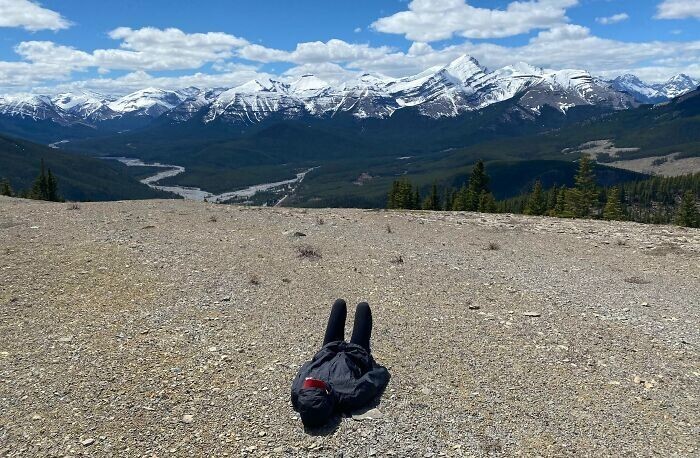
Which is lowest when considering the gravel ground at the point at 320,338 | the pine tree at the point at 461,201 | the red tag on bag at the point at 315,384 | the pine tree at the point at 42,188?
A: the pine tree at the point at 461,201

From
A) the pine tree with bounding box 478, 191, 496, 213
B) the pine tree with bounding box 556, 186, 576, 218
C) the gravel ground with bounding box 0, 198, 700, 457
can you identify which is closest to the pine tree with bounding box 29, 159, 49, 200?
the pine tree with bounding box 478, 191, 496, 213

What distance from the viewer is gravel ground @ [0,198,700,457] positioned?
9.20 metres

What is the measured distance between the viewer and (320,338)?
13.2 metres

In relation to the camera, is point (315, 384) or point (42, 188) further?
point (42, 188)

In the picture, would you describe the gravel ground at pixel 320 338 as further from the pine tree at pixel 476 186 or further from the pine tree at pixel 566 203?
the pine tree at pixel 476 186

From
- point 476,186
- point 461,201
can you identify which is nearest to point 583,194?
point 476,186

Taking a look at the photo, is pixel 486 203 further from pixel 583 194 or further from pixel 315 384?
pixel 315 384

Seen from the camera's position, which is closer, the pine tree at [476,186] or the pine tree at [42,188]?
the pine tree at [476,186]

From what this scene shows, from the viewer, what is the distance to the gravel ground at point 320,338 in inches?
362

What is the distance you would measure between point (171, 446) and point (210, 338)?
4.28 m

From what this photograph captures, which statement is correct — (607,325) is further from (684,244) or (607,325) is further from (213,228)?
(213,228)

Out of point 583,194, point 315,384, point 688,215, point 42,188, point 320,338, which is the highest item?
point 315,384

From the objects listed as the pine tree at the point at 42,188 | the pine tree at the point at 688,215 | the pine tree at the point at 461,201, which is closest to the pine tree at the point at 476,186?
the pine tree at the point at 461,201

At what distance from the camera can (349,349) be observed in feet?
36.0
